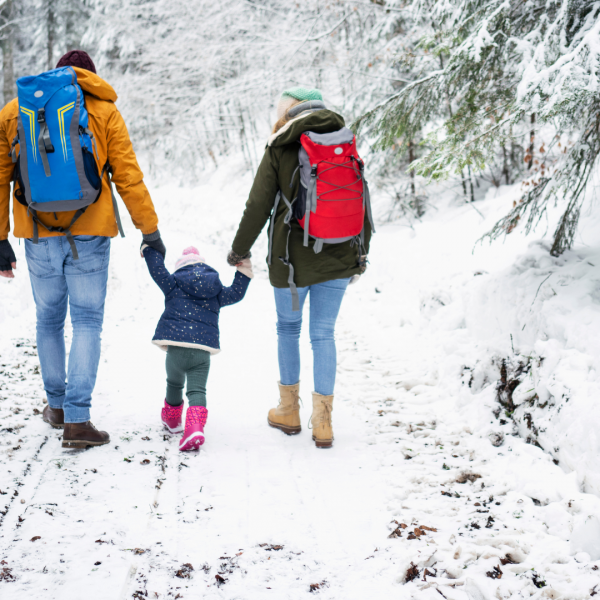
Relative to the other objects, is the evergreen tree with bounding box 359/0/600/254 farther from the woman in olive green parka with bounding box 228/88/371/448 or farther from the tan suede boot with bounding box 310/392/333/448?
the tan suede boot with bounding box 310/392/333/448

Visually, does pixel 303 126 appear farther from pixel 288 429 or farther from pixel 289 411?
pixel 288 429

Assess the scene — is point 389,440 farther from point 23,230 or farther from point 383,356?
point 23,230

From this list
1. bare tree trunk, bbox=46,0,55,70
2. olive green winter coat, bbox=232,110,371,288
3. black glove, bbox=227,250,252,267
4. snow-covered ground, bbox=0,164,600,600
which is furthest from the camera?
bare tree trunk, bbox=46,0,55,70

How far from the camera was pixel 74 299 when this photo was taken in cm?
297

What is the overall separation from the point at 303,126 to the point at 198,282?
1137 mm

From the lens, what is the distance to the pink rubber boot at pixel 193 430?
9.84 feet

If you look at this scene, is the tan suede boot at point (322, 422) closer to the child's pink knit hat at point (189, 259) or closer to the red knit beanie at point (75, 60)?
the child's pink knit hat at point (189, 259)

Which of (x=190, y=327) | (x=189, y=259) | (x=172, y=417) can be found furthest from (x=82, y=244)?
(x=172, y=417)

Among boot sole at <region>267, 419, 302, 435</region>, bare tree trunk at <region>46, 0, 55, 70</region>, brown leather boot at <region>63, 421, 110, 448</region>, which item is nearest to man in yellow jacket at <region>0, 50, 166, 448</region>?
brown leather boot at <region>63, 421, 110, 448</region>

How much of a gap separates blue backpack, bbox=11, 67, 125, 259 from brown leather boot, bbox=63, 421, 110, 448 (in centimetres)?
124

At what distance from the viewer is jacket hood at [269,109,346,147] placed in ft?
9.48

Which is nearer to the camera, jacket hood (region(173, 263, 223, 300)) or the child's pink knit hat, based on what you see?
jacket hood (region(173, 263, 223, 300))

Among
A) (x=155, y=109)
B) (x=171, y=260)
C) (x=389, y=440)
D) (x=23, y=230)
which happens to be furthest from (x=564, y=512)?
(x=155, y=109)

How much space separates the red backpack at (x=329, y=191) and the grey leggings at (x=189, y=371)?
85 centimetres
